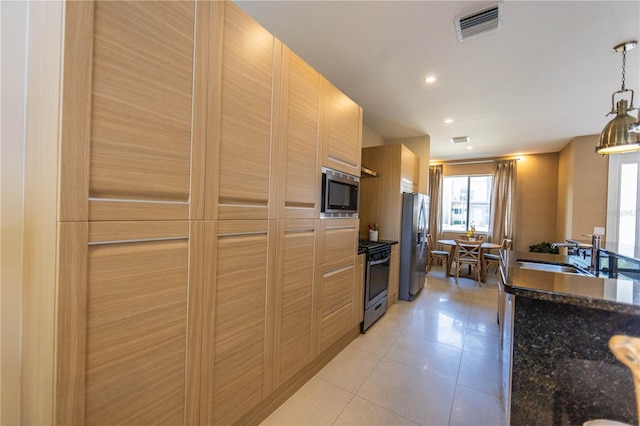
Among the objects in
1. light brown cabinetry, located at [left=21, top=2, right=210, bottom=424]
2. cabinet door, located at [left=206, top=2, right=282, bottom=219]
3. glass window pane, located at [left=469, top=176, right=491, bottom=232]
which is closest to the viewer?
light brown cabinetry, located at [left=21, top=2, right=210, bottom=424]

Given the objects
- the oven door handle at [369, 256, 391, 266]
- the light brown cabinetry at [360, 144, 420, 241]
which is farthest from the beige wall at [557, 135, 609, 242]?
the oven door handle at [369, 256, 391, 266]

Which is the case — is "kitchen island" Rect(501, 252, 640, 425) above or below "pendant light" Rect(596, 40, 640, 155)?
below

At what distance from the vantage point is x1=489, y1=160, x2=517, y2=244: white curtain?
6.05 metres

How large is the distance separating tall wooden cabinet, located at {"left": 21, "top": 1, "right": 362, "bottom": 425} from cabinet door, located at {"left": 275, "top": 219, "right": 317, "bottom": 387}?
0.05 feet

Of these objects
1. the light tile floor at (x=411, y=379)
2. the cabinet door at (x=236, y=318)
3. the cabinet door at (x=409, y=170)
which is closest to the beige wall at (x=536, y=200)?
the cabinet door at (x=409, y=170)

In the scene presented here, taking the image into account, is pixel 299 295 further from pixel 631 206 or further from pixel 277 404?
pixel 631 206

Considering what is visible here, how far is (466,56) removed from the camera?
7.82ft

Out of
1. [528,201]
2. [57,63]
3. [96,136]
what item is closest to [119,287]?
[96,136]

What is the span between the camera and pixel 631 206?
4141 millimetres

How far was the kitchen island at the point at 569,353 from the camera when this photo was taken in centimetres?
97

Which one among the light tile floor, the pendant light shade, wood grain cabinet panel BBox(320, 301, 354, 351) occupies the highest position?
the pendant light shade

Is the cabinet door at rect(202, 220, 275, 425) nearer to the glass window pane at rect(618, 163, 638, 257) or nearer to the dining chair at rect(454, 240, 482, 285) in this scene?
the dining chair at rect(454, 240, 482, 285)

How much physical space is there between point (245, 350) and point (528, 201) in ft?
23.4

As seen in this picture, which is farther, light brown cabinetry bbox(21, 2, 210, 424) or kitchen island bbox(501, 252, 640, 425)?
kitchen island bbox(501, 252, 640, 425)
